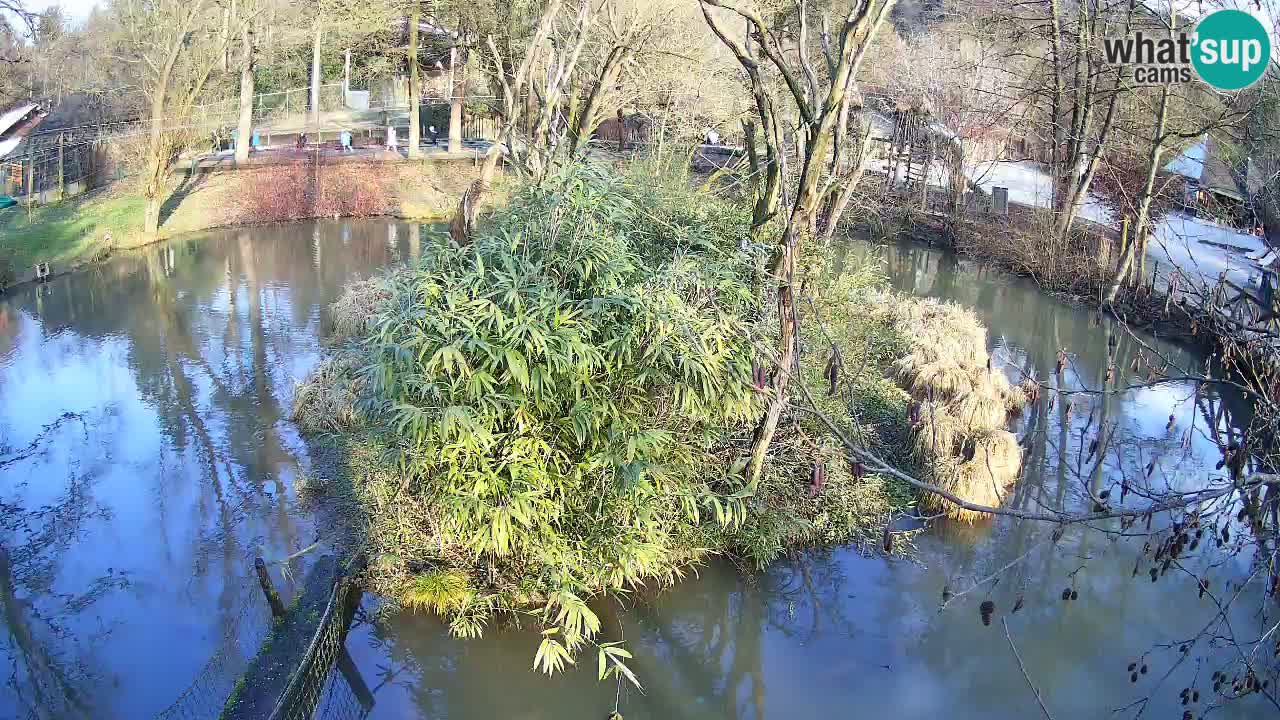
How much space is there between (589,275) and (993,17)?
16339mm

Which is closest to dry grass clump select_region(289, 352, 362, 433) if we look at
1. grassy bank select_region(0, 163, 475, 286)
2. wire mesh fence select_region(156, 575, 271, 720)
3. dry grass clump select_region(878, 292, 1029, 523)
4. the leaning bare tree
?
wire mesh fence select_region(156, 575, 271, 720)

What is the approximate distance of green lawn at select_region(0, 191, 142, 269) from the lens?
60.6ft

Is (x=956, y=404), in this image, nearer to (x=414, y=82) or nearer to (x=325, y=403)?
(x=325, y=403)

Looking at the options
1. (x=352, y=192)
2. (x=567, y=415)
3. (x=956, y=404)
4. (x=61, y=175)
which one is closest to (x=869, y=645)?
(x=567, y=415)

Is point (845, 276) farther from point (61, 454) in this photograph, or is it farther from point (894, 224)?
point (894, 224)

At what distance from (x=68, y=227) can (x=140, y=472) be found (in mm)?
12260

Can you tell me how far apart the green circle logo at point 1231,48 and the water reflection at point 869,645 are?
7.90 ft

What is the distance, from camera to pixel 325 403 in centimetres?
1131

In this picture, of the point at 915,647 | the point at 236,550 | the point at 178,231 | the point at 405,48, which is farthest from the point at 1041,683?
the point at 405,48

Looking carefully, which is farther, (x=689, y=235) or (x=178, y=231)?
(x=178, y=231)

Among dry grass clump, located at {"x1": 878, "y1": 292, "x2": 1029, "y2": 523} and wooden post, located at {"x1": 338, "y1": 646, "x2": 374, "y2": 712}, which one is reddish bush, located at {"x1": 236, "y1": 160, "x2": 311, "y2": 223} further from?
wooden post, located at {"x1": 338, "y1": 646, "x2": 374, "y2": 712}

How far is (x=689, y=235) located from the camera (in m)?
8.30

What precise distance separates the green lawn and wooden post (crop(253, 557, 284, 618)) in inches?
534

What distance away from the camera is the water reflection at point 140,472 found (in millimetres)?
7348
